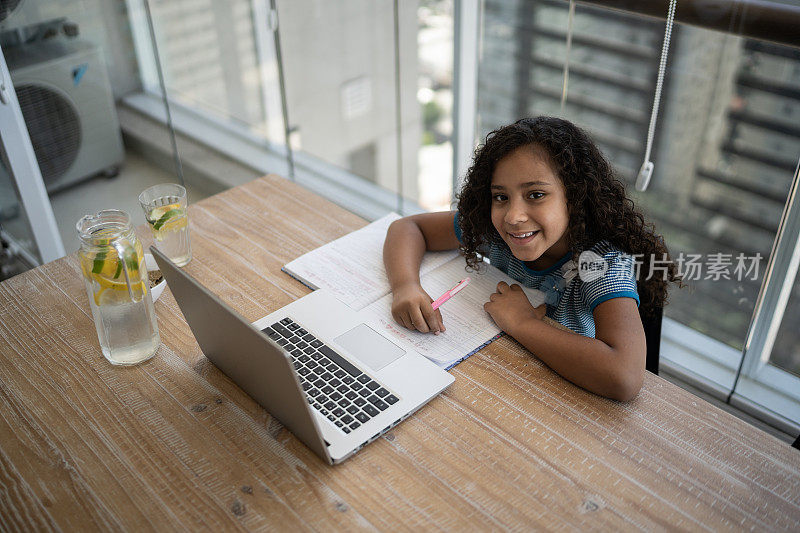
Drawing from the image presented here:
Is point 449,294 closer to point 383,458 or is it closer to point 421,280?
point 421,280

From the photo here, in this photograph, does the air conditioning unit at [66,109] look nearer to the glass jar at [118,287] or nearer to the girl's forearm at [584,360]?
the glass jar at [118,287]

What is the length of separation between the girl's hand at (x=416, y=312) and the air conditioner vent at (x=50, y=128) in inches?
61.1

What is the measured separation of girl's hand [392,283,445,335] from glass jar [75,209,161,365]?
0.41 meters

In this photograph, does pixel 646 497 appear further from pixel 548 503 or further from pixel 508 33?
pixel 508 33

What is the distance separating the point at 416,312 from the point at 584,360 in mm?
288

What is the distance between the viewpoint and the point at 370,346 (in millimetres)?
1120

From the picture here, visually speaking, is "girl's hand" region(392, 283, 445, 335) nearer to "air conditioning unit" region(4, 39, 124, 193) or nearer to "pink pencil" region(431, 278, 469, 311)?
"pink pencil" region(431, 278, 469, 311)

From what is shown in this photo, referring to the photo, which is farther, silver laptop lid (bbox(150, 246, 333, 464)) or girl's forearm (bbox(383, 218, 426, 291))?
girl's forearm (bbox(383, 218, 426, 291))

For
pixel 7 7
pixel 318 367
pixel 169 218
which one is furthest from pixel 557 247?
pixel 7 7

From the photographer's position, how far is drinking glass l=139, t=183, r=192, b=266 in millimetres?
1326

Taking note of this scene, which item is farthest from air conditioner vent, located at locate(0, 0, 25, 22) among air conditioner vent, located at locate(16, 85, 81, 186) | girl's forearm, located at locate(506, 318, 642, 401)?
girl's forearm, located at locate(506, 318, 642, 401)

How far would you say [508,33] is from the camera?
7.22ft

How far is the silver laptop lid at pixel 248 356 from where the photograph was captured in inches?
33.4

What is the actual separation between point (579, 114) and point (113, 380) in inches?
62.6
